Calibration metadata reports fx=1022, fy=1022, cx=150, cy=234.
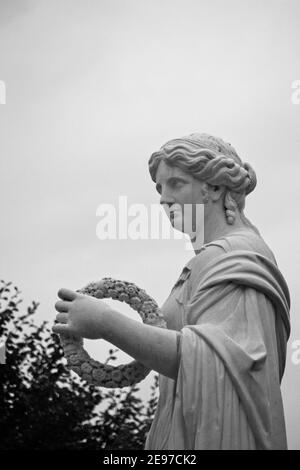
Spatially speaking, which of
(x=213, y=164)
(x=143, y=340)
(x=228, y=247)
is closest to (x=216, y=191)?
(x=213, y=164)

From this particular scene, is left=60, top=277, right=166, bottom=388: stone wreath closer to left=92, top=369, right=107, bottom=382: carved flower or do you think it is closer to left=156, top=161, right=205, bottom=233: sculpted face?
left=92, top=369, right=107, bottom=382: carved flower

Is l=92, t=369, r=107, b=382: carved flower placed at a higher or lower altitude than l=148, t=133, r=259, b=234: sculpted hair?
lower

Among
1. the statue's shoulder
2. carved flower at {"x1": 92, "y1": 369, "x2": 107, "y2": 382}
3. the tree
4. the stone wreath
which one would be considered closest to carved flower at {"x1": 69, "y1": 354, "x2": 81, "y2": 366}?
the stone wreath

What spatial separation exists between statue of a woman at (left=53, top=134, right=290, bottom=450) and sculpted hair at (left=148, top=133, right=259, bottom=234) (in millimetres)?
11

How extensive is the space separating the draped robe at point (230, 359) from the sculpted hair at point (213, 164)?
1.78 ft

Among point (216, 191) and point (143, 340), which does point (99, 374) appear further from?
point (216, 191)

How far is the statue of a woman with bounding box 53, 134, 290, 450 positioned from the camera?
730cm

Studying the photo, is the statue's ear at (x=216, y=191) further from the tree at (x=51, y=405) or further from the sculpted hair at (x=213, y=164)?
the tree at (x=51, y=405)

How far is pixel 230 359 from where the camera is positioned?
7.35 m

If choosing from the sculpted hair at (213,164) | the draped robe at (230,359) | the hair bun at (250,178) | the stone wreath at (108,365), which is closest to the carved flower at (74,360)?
the stone wreath at (108,365)

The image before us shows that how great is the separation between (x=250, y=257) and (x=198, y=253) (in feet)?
1.90

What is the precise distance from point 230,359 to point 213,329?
29cm

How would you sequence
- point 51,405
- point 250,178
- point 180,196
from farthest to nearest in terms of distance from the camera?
point 51,405 → point 250,178 → point 180,196
